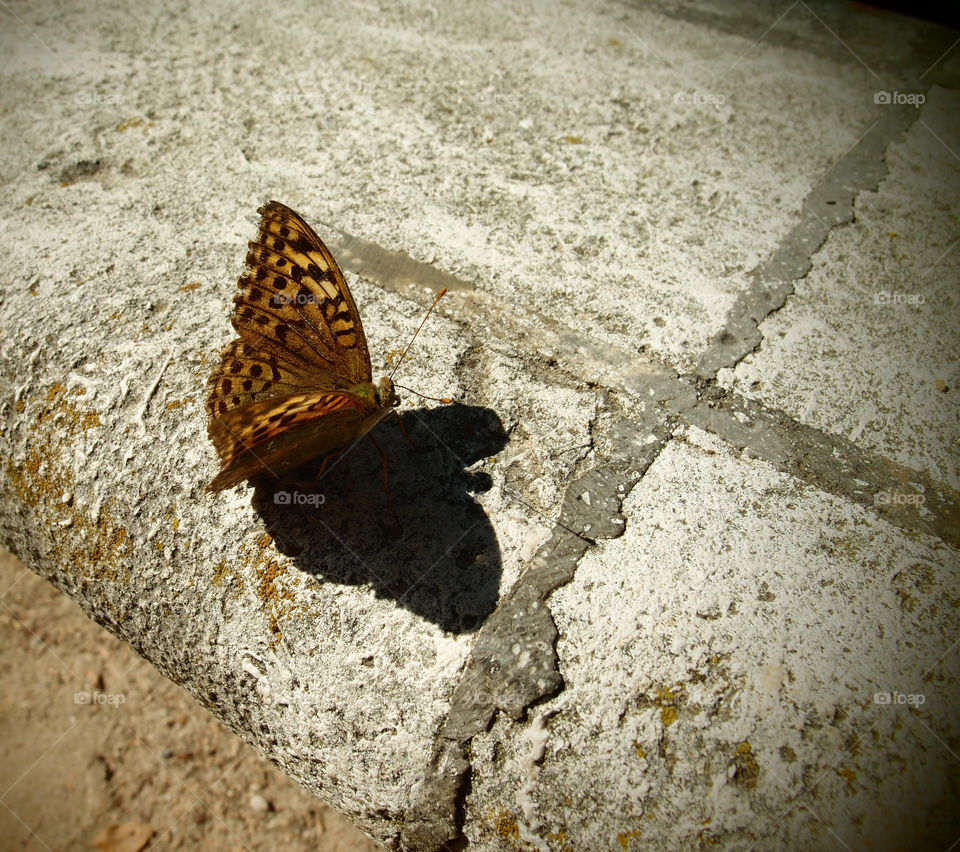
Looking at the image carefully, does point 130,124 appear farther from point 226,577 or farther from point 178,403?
point 226,577

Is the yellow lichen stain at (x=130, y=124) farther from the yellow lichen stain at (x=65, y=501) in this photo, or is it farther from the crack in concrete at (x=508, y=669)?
the crack in concrete at (x=508, y=669)

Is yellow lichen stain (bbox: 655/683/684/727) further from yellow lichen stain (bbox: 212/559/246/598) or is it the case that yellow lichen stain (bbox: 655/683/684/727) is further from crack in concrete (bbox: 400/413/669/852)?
yellow lichen stain (bbox: 212/559/246/598)

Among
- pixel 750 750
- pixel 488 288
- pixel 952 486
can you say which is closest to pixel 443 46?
pixel 488 288

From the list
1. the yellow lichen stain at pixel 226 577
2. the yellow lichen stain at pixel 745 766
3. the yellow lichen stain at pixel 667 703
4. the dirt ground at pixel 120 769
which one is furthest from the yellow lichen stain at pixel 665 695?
the dirt ground at pixel 120 769

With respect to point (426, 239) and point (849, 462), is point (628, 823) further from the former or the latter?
point (426, 239)

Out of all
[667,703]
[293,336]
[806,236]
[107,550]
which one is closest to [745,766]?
[667,703]

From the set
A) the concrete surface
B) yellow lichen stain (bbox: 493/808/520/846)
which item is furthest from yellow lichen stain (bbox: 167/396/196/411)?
yellow lichen stain (bbox: 493/808/520/846)
